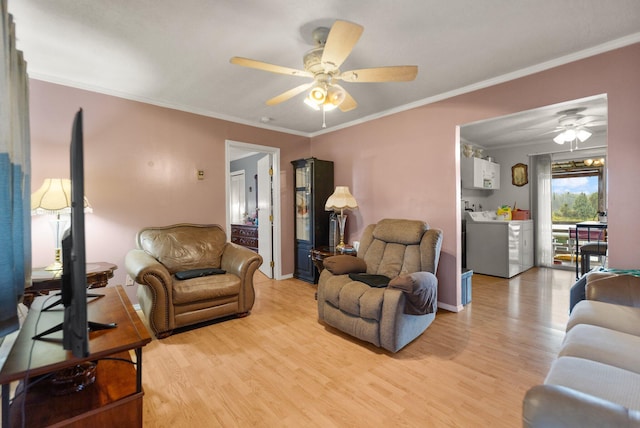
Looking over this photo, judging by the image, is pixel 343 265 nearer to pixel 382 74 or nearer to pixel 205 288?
pixel 205 288

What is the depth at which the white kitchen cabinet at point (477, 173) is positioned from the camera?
196 inches

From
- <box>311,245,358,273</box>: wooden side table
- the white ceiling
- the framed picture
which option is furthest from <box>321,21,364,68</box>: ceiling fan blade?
the framed picture

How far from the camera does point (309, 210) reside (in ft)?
14.4

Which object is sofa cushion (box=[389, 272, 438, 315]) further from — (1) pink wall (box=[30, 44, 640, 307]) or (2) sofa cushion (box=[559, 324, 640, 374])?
(1) pink wall (box=[30, 44, 640, 307])

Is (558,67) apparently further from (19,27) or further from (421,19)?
(19,27)

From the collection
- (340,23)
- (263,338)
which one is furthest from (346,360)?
(340,23)

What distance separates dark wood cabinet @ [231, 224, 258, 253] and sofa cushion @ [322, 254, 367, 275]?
11.0ft

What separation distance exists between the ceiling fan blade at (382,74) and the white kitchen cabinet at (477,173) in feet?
11.9

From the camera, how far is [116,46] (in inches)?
88.6

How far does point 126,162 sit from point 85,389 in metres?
2.56

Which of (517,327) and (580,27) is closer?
(580,27)

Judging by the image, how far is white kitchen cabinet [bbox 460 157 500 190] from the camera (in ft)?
16.3

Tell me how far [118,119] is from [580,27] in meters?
4.27

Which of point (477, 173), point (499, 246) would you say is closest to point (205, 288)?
point (499, 246)
